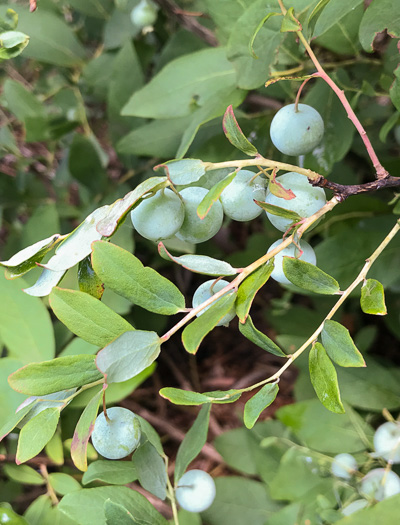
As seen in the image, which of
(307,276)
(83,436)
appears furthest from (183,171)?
(83,436)

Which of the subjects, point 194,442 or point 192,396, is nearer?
point 192,396

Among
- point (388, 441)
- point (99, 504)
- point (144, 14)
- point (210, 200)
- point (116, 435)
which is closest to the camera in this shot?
point (210, 200)

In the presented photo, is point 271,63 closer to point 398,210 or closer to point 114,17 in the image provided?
point 398,210

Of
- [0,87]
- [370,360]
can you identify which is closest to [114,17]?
[0,87]

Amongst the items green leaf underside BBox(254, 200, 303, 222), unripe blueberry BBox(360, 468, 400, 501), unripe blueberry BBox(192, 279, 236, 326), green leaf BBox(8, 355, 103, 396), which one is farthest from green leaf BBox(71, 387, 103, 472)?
unripe blueberry BBox(360, 468, 400, 501)

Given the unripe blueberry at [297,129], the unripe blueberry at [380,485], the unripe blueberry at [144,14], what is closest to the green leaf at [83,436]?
the unripe blueberry at [297,129]

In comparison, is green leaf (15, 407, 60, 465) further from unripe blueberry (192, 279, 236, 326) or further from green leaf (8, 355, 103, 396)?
unripe blueberry (192, 279, 236, 326)

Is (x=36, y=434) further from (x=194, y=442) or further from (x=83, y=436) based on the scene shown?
(x=194, y=442)
